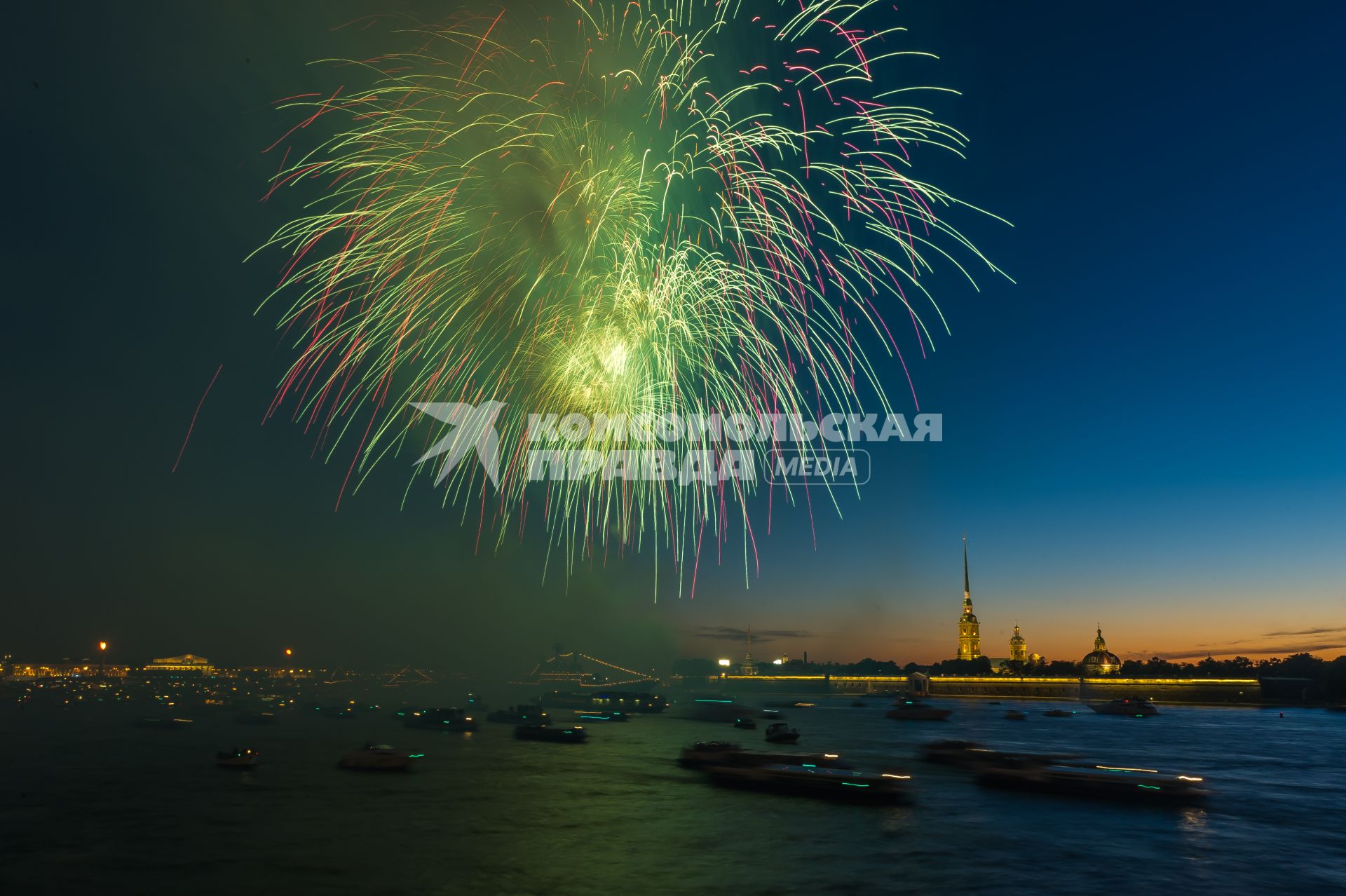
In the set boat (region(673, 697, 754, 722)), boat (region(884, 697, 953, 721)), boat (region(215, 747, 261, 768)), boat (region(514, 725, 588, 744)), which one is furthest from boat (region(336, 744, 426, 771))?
boat (region(884, 697, 953, 721))

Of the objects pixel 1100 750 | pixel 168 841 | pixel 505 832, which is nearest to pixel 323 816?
pixel 168 841

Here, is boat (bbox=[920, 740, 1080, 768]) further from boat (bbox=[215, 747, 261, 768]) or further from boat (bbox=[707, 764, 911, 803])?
boat (bbox=[215, 747, 261, 768])

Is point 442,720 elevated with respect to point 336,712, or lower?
elevated

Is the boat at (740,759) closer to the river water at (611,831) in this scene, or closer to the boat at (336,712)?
the river water at (611,831)

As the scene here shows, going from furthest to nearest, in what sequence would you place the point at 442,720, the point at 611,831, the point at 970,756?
1. the point at 442,720
2. the point at 970,756
3. the point at 611,831

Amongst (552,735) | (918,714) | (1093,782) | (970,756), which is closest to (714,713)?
(918,714)

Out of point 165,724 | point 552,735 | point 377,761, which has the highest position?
point 377,761

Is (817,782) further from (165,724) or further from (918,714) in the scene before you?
(165,724)
